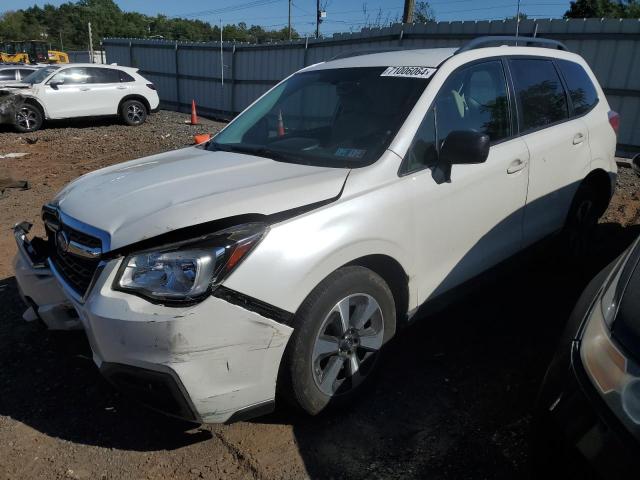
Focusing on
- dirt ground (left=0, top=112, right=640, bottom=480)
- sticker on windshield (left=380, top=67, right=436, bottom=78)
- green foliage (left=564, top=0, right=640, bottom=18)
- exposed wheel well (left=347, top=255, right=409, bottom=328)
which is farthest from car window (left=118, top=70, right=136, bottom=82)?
green foliage (left=564, top=0, right=640, bottom=18)

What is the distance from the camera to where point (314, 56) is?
14.7 m

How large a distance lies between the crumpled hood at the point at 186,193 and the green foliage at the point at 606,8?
41710 millimetres

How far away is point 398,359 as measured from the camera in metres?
3.31

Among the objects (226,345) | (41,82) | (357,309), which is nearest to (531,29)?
(357,309)

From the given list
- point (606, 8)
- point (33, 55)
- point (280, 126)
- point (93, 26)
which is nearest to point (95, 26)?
point (93, 26)

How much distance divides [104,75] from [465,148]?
14.0 meters

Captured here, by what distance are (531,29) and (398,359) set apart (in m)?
9.43

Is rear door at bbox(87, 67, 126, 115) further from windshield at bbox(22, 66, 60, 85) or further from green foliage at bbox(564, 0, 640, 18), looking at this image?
green foliage at bbox(564, 0, 640, 18)

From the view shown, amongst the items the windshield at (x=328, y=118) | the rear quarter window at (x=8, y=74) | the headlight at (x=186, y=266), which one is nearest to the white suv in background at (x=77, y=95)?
the rear quarter window at (x=8, y=74)

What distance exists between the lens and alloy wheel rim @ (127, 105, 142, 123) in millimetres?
14797

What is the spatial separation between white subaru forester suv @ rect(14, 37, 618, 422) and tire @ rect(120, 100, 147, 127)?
1220 cm

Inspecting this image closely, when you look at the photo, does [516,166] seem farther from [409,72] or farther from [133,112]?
[133,112]

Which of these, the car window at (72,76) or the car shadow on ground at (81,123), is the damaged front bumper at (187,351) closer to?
the car window at (72,76)

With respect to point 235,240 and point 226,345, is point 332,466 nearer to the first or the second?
point 226,345
